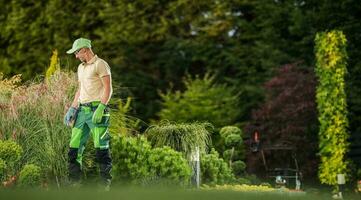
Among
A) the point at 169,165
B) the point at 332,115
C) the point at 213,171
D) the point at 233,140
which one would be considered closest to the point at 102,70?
the point at 169,165

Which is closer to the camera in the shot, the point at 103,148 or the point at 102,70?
the point at 102,70

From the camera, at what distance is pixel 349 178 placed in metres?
15.3

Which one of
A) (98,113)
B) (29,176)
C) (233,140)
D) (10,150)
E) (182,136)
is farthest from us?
(233,140)

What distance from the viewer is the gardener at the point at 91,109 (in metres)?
8.91

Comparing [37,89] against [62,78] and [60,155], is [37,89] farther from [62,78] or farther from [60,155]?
[60,155]

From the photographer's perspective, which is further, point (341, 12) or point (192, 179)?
point (341, 12)

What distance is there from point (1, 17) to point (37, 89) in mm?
10225

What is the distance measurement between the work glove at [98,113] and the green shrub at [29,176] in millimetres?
1047

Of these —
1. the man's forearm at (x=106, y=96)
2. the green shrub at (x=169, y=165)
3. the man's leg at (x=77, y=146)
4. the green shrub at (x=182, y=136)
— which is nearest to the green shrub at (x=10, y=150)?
the man's leg at (x=77, y=146)

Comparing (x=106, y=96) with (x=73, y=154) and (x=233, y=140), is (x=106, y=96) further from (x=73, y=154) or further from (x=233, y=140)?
(x=233, y=140)

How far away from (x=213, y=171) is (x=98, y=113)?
9.56 feet

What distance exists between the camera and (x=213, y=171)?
1122cm

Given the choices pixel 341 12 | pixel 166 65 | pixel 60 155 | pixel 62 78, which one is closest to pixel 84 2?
pixel 166 65

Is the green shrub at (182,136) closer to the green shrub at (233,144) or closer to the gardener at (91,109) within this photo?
the gardener at (91,109)
